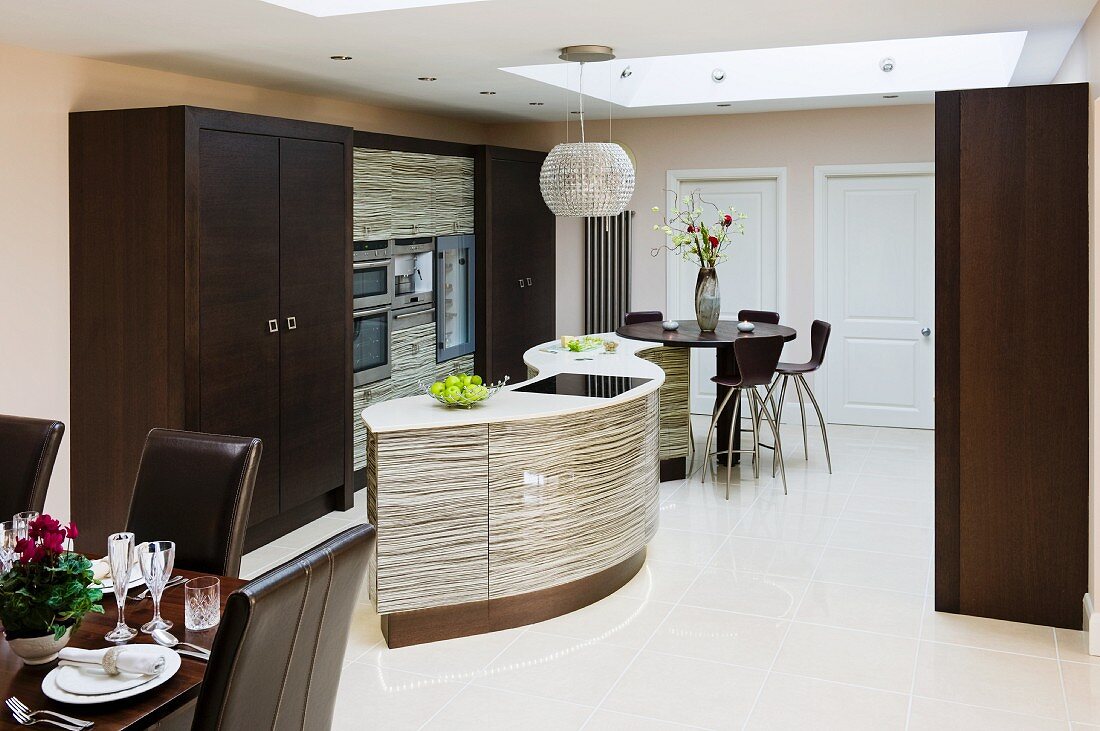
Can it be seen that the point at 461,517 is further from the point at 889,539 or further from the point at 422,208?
the point at 422,208

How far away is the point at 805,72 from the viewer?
6969 mm

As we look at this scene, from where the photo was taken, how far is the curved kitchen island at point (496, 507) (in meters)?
3.68

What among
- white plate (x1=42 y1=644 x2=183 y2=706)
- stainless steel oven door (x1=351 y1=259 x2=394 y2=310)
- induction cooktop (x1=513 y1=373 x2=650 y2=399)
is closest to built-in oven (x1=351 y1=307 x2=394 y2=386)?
stainless steel oven door (x1=351 y1=259 x2=394 y2=310)

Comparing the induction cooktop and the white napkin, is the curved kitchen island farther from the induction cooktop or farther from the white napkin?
the white napkin

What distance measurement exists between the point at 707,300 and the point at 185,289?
3.25m

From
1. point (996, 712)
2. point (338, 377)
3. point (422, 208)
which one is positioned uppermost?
point (422, 208)

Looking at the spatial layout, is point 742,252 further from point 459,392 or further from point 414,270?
point 459,392

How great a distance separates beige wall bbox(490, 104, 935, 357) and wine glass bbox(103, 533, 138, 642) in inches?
258

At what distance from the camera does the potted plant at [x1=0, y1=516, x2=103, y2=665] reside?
6.28ft

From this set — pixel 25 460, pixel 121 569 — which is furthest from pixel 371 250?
pixel 121 569

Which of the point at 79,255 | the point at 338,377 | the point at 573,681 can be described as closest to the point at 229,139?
the point at 79,255

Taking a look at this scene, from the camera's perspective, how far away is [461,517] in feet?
12.3

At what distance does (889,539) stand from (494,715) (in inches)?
105

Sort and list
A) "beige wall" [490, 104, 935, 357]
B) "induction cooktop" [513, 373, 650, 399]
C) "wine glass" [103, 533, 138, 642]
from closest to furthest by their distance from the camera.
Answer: "wine glass" [103, 533, 138, 642] → "induction cooktop" [513, 373, 650, 399] → "beige wall" [490, 104, 935, 357]
